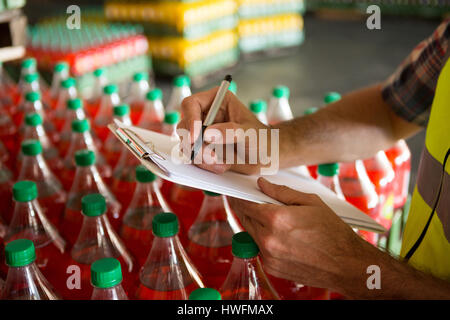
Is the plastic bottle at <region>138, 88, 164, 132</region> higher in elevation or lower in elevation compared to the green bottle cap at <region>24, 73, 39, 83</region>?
lower

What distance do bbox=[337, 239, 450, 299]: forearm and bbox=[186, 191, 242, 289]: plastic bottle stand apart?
35 cm

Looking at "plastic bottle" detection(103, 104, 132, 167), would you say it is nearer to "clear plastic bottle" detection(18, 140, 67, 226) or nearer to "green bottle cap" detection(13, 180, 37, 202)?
"clear plastic bottle" detection(18, 140, 67, 226)

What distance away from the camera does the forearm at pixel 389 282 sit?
93 cm

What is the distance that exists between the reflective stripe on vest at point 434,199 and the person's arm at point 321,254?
14cm

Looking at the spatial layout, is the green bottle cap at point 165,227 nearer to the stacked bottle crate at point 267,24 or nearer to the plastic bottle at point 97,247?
the plastic bottle at point 97,247

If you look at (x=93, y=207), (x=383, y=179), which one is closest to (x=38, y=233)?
(x=93, y=207)

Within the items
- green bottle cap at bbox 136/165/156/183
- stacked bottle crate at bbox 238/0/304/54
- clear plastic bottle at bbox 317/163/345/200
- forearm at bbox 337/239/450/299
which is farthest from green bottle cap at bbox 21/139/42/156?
stacked bottle crate at bbox 238/0/304/54

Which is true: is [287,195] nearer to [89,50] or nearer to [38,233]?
[38,233]

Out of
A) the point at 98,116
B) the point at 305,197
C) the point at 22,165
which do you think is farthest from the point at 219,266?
the point at 98,116

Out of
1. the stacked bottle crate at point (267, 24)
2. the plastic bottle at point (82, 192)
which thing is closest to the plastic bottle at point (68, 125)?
the plastic bottle at point (82, 192)

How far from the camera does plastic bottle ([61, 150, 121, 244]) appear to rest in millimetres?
1379

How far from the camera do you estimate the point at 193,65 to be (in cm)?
595
